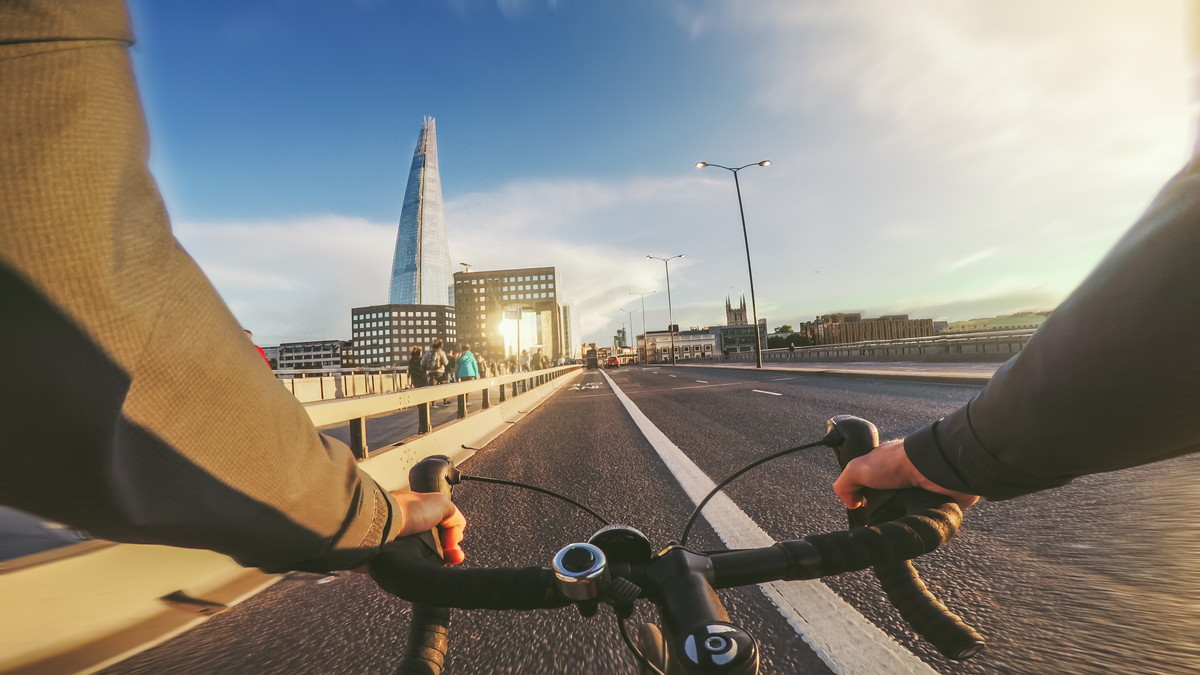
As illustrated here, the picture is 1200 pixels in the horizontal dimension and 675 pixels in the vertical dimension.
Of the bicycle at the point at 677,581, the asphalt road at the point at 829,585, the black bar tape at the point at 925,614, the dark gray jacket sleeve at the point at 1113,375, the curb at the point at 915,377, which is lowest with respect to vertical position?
→ the curb at the point at 915,377

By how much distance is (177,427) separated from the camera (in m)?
0.66

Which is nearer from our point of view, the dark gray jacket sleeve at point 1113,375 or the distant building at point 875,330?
the dark gray jacket sleeve at point 1113,375

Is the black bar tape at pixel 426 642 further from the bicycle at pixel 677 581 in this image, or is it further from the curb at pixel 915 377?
the curb at pixel 915 377

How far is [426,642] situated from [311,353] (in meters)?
198

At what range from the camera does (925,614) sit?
1.01m

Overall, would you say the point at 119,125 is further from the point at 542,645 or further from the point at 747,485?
the point at 747,485

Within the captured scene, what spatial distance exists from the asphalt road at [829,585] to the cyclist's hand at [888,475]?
709mm

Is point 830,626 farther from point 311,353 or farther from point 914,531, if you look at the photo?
point 311,353

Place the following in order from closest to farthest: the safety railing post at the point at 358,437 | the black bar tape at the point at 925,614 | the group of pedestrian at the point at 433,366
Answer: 1. the black bar tape at the point at 925,614
2. the safety railing post at the point at 358,437
3. the group of pedestrian at the point at 433,366

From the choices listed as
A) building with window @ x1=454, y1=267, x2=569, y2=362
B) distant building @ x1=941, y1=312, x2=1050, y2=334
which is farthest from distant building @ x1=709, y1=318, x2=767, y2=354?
distant building @ x1=941, y1=312, x2=1050, y2=334

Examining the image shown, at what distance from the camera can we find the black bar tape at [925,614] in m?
0.94

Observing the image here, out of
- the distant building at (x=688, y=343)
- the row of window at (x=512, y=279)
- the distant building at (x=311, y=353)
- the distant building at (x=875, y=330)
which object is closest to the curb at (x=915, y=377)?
the distant building at (x=875, y=330)

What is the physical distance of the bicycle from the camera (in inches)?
28.9

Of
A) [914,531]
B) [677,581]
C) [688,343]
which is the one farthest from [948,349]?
[688,343]
